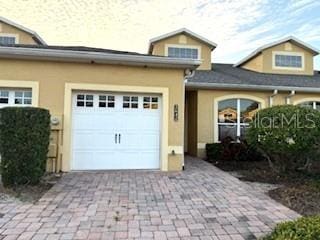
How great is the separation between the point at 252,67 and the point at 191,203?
43.7 feet

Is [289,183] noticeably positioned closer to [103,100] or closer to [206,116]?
[206,116]

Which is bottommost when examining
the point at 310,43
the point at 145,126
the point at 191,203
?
the point at 191,203

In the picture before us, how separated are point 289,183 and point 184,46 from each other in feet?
33.3

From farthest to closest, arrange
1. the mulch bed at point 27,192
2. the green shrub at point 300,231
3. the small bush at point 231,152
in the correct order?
1. the small bush at point 231,152
2. the mulch bed at point 27,192
3. the green shrub at point 300,231

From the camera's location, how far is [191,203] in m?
6.25

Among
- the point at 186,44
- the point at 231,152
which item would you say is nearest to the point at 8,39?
the point at 186,44

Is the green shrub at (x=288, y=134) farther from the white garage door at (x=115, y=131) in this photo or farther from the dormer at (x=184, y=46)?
the dormer at (x=184, y=46)

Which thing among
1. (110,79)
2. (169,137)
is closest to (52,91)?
(110,79)

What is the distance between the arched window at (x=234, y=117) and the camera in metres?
13.4

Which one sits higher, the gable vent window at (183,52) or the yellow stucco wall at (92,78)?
the gable vent window at (183,52)

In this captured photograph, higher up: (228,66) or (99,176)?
(228,66)

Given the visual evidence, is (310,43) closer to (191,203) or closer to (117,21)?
(117,21)

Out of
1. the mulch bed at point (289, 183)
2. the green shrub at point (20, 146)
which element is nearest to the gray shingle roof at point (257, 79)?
the mulch bed at point (289, 183)

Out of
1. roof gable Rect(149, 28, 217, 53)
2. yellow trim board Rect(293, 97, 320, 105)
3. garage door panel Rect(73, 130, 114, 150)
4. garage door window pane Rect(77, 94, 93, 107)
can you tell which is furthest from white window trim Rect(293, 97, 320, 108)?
garage door window pane Rect(77, 94, 93, 107)
